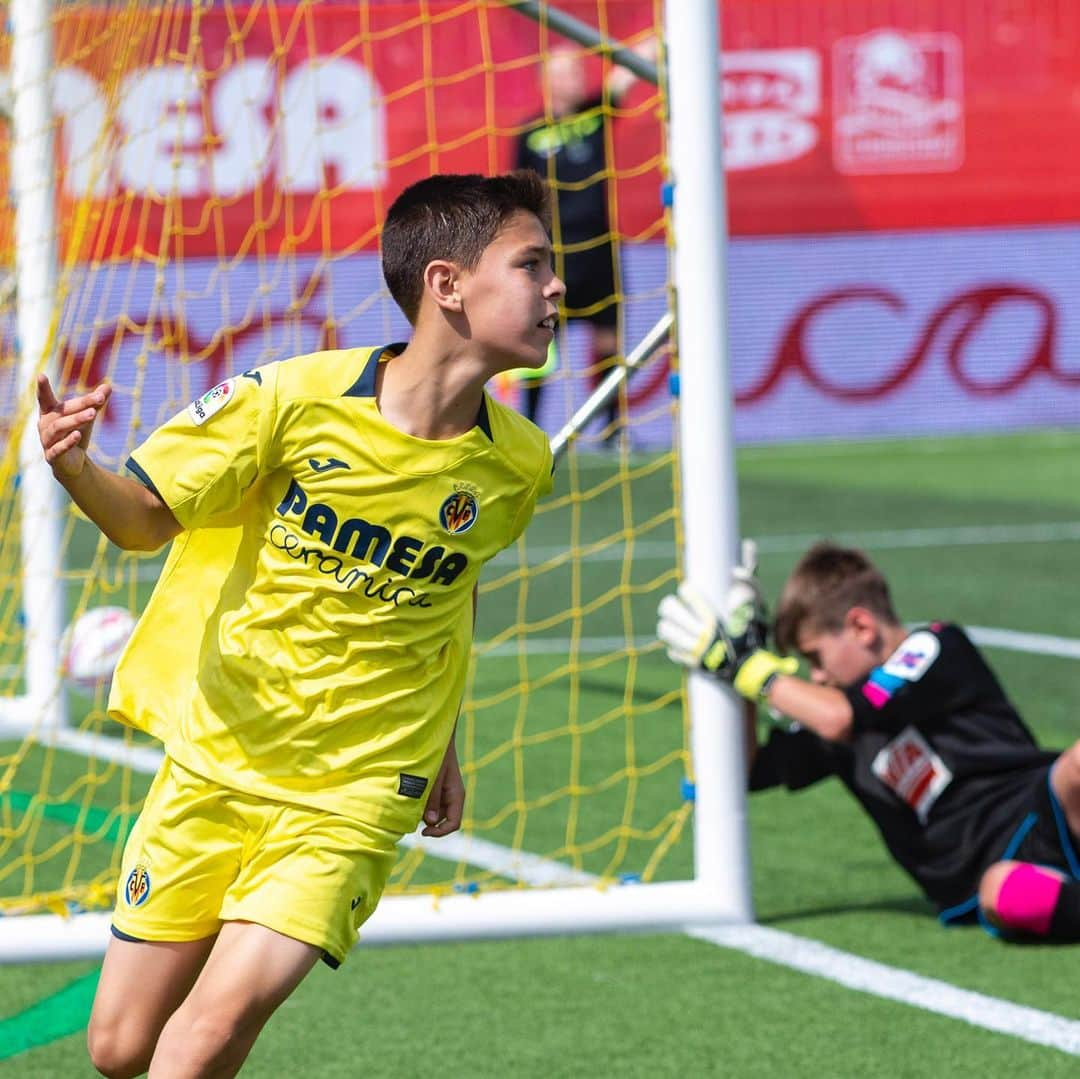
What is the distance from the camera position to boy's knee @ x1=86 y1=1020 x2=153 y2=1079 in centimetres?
299

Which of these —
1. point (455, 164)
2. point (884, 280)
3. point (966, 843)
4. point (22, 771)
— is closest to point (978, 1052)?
point (966, 843)

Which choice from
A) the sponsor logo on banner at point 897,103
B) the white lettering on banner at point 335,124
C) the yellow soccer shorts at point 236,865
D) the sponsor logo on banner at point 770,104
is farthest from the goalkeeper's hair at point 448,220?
the sponsor logo on banner at point 897,103

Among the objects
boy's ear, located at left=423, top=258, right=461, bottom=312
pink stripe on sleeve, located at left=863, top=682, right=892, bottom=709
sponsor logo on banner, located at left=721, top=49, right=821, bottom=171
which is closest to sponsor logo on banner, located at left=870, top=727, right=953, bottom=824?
pink stripe on sleeve, located at left=863, top=682, right=892, bottom=709

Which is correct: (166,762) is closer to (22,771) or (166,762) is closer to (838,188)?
(22,771)

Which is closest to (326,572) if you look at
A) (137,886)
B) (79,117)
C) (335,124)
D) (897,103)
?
(137,886)

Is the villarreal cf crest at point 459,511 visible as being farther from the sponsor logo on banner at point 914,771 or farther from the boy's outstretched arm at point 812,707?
the sponsor logo on banner at point 914,771

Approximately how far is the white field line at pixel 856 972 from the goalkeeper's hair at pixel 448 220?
69.1 inches

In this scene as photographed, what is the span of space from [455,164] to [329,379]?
10818 millimetres

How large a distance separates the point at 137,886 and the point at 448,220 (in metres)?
1.08

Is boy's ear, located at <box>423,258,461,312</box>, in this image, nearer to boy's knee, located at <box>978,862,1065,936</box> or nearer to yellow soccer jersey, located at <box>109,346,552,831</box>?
yellow soccer jersey, located at <box>109,346,552,831</box>

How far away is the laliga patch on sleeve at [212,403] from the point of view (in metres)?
2.94

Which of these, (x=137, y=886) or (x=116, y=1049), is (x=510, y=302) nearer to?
(x=137, y=886)

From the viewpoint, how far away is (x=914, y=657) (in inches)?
174

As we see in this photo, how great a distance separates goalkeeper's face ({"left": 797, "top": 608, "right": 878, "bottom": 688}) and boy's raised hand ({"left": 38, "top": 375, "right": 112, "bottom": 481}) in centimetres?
222
